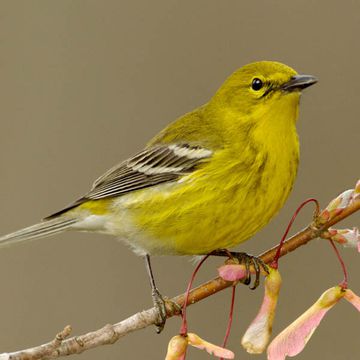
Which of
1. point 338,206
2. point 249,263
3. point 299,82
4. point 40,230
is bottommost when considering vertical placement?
point 249,263

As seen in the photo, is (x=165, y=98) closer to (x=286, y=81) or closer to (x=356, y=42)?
(x=356, y=42)

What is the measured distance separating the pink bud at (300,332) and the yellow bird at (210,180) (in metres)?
0.89

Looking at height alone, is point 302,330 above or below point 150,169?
below

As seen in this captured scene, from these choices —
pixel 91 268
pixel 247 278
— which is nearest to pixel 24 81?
pixel 91 268

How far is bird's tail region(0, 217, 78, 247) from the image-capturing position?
14.6 ft

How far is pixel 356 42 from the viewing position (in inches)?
242

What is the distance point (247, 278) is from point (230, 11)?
326 centimetres

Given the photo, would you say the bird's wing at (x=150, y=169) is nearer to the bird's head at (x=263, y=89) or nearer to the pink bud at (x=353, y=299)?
the bird's head at (x=263, y=89)

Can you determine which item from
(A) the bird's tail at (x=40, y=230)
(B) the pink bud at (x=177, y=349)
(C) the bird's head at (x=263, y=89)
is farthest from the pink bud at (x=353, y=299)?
(A) the bird's tail at (x=40, y=230)

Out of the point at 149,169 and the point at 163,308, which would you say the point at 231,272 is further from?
the point at 149,169

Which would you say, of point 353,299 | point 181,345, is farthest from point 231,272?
point 353,299

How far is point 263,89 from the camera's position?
409cm

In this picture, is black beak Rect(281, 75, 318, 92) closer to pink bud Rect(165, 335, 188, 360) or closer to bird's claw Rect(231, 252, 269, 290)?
bird's claw Rect(231, 252, 269, 290)

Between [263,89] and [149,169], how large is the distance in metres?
0.74
